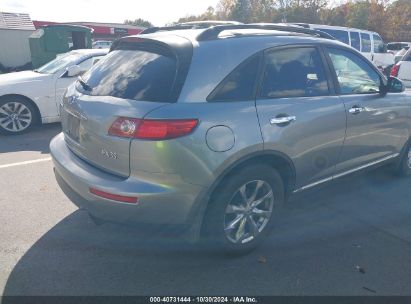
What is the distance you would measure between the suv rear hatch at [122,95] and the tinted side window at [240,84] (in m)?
0.30

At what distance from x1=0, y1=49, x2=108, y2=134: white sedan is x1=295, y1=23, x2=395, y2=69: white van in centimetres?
860

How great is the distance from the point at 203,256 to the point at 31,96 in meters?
5.12

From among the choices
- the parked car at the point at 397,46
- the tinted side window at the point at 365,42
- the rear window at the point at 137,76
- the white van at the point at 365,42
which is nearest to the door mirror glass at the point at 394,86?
the rear window at the point at 137,76

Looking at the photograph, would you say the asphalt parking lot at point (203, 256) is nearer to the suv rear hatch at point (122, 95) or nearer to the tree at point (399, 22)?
the suv rear hatch at point (122, 95)

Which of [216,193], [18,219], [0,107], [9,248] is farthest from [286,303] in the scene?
[0,107]

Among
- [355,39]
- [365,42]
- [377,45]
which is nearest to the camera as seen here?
[355,39]

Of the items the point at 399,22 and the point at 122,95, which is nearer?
the point at 122,95

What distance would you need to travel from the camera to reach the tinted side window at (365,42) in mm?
13305

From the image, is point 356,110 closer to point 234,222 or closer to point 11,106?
point 234,222

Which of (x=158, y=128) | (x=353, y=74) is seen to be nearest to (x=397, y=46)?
(x=353, y=74)

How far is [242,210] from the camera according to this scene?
2990 mm

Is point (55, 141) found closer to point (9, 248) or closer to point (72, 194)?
point (72, 194)

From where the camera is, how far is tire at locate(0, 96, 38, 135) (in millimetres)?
6512

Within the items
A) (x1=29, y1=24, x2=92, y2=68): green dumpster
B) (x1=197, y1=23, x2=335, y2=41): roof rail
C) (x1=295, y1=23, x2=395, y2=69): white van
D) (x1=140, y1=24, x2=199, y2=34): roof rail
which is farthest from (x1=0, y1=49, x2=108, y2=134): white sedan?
(x1=295, y1=23, x2=395, y2=69): white van
